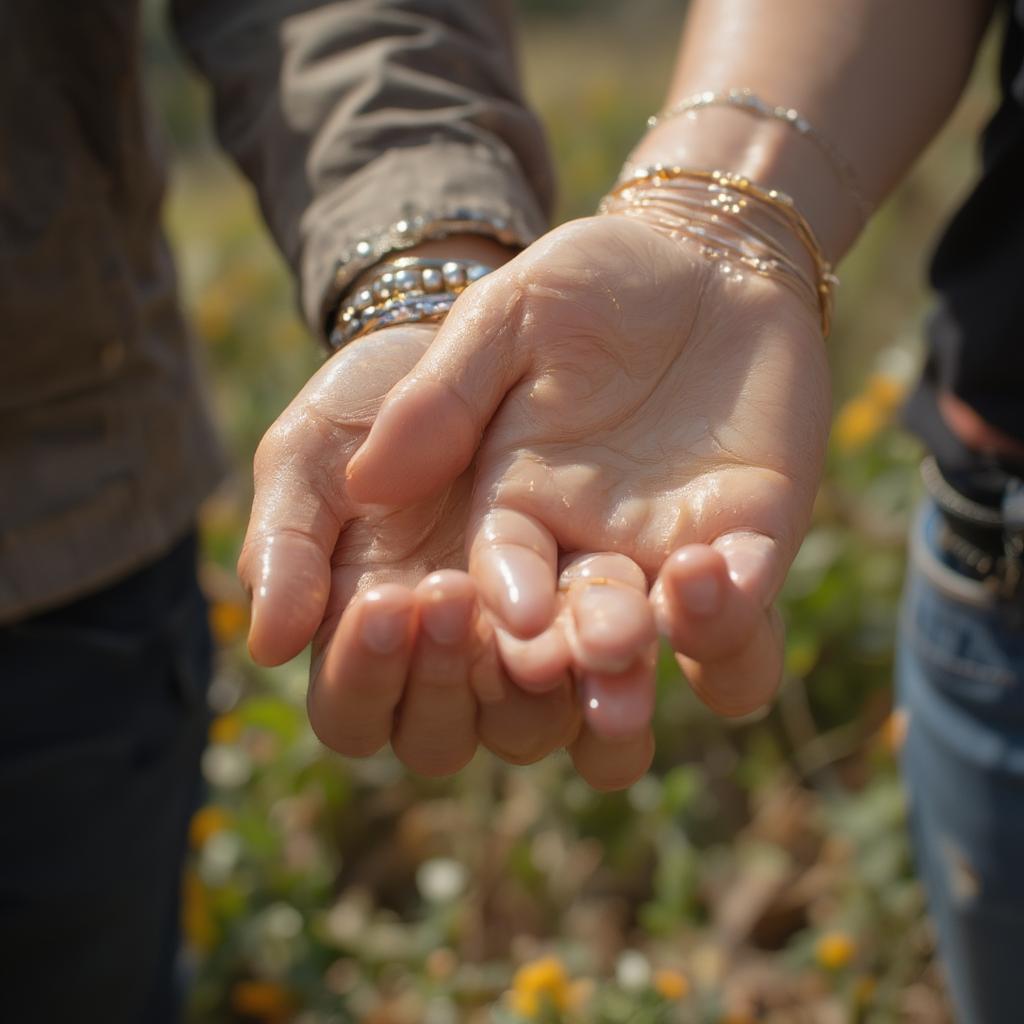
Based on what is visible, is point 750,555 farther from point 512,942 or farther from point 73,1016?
point 512,942

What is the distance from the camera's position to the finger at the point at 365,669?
2.90 feet

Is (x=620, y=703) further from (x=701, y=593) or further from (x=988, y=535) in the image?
(x=988, y=535)

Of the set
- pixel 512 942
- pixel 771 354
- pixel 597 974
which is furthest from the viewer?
pixel 512 942

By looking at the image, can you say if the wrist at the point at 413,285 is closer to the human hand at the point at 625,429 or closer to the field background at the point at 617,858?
the human hand at the point at 625,429

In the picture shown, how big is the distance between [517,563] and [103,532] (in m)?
0.60

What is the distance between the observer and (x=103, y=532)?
1.35 m

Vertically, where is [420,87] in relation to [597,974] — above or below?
above

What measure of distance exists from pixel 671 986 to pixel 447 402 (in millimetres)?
913

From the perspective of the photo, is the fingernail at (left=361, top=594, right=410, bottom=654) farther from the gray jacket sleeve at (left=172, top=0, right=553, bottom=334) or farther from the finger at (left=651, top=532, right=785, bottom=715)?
the gray jacket sleeve at (left=172, top=0, right=553, bottom=334)

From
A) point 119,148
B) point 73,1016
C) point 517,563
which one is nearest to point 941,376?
point 517,563

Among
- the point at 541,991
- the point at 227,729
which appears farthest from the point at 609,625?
the point at 227,729

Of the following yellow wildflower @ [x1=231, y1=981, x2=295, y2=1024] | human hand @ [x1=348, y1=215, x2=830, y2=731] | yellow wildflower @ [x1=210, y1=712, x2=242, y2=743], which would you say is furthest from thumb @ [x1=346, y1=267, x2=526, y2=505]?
yellow wildflower @ [x1=210, y1=712, x2=242, y2=743]

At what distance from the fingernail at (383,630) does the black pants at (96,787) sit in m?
0.61

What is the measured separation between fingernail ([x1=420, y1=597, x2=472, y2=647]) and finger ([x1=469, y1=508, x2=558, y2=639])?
0.04 m
